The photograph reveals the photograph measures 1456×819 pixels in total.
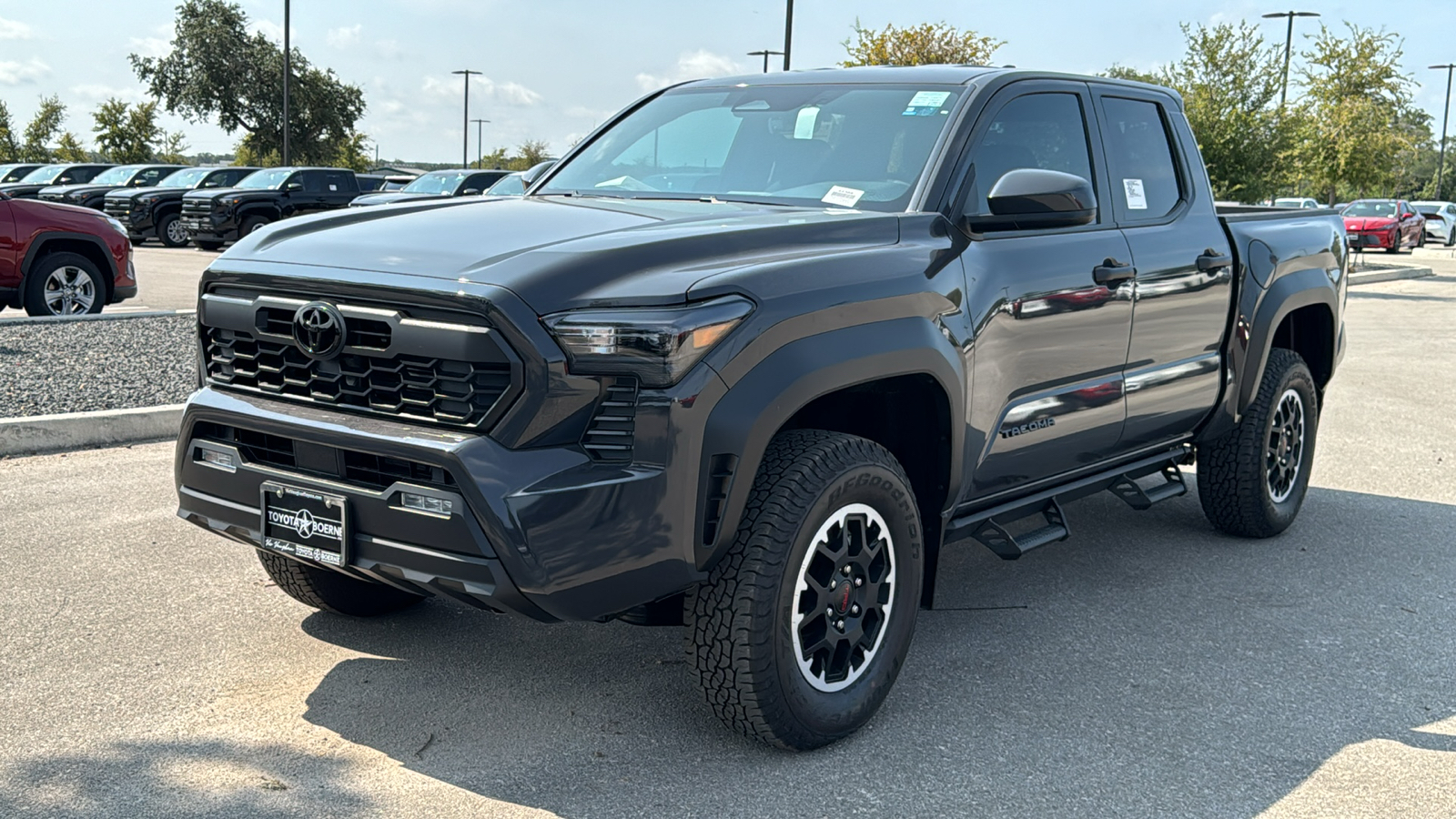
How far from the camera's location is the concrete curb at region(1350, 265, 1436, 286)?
26.4m

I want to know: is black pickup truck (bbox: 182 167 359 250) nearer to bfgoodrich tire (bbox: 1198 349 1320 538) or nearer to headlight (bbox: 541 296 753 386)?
bfgoodrich tire (bbox: 1198 349 1320 538)

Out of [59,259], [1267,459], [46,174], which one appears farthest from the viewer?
[46,174]

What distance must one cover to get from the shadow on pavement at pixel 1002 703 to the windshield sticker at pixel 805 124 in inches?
70.0

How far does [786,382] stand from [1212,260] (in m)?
2.70

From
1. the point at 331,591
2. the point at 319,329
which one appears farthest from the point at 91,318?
the point at 319,329

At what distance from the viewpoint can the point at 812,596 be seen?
11.8ft

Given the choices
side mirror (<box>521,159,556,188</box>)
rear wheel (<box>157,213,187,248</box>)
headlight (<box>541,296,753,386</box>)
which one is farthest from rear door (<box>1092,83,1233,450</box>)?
rear wheel (<box>157,213,187,248</box>)

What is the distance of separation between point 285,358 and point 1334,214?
5121 mm

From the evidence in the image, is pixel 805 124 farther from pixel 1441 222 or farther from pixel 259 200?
pixel 1441 222

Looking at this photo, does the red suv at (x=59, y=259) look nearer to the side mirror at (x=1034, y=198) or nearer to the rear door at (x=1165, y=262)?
the rear door at (x=1165, y=262)

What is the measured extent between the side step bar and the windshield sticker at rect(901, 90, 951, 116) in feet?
4.39

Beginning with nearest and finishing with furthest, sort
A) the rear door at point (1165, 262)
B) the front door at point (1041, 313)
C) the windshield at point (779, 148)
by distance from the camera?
the front door at point (1041, 313) → the windshield at point (779, 148) → the rear door at point (1165, 262)

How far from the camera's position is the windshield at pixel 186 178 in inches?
1143

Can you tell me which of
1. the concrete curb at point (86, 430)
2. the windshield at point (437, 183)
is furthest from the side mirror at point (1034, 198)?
the windshield at point (437, 183)
